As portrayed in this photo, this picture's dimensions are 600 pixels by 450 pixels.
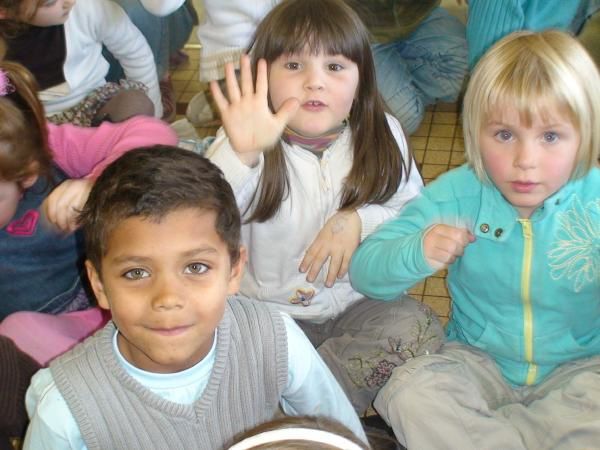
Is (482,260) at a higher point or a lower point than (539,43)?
lower

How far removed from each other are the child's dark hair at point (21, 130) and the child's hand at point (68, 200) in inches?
2.3

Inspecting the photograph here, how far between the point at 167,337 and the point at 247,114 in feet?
1.30

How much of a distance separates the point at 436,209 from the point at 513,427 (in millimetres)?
341

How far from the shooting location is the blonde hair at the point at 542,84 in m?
1.17

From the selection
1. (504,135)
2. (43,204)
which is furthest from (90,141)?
(504,135)

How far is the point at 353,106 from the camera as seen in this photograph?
145 centimetres

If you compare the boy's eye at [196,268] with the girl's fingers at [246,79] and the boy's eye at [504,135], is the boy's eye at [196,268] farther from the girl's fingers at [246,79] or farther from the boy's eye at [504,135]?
the boy's eye at [504,135]

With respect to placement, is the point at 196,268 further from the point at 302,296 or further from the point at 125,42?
the point at 125,42

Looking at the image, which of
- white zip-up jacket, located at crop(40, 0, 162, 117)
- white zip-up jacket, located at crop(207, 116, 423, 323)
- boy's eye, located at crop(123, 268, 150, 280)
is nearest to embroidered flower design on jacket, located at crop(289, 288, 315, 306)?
white zip-up jacket, located at crop(207, 116, 423, 323)

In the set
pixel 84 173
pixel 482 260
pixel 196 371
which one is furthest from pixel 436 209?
pixel 84 173

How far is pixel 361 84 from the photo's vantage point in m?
1.43

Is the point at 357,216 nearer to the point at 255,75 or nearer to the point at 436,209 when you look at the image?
the point at 436,209

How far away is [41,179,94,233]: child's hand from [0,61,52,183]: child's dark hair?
0.20 ft

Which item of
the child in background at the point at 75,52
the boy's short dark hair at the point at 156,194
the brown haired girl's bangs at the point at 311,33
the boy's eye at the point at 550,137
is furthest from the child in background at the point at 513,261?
the child in background at the point at 75,52
